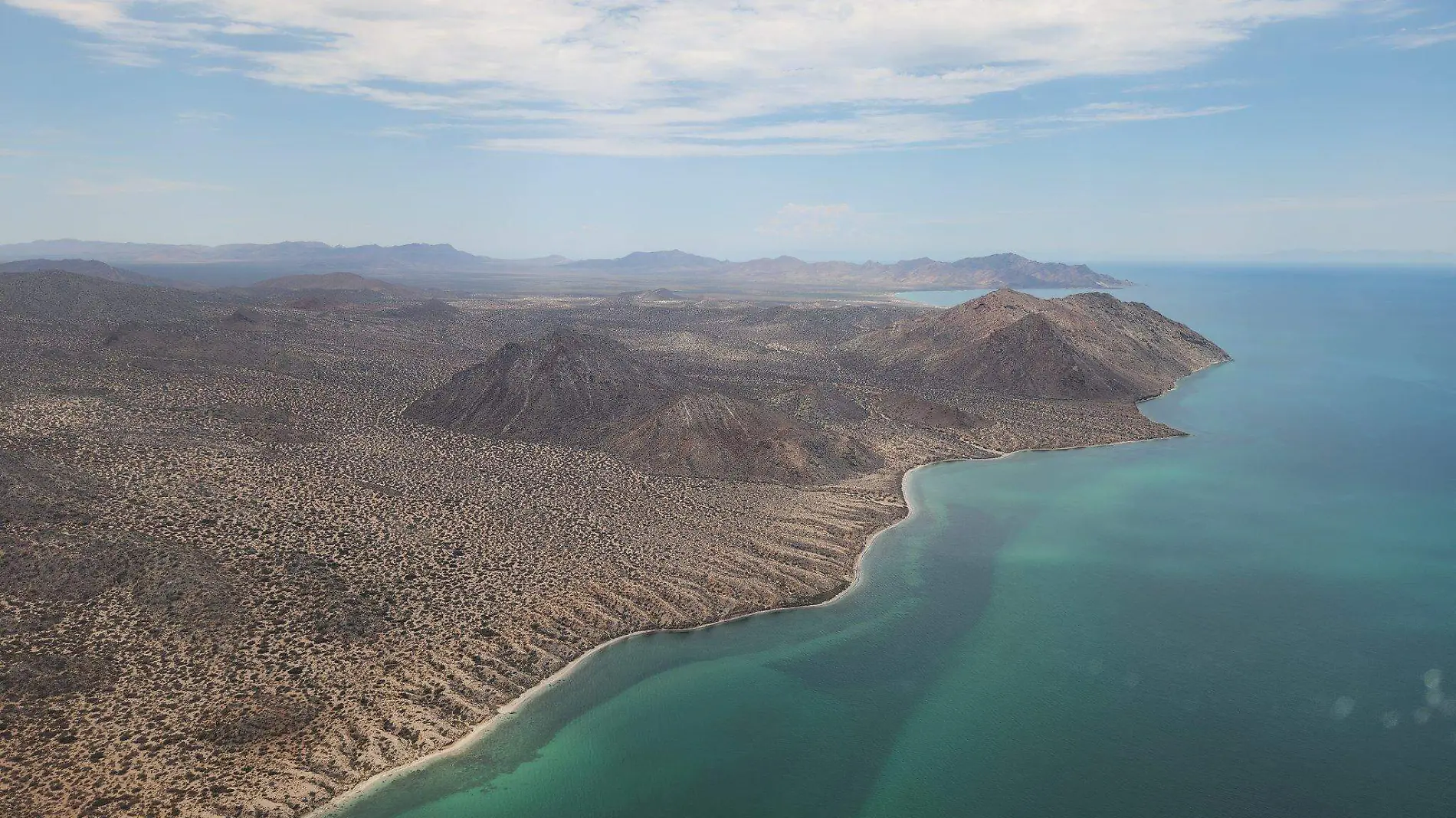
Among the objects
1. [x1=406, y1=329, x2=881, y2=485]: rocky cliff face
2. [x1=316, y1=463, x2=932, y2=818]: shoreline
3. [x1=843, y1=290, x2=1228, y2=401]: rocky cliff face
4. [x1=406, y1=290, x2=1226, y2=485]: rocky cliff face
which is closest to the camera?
[x1=316, y1=463, x2=932, y2=818]: shoreline

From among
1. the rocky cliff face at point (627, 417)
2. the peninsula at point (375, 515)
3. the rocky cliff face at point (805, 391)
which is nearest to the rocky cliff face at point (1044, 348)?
the rocky cliff face at point (805, 391)

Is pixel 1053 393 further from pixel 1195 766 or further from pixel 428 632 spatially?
pixel 428 632

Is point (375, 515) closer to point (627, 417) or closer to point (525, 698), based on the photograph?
point (525, 698)

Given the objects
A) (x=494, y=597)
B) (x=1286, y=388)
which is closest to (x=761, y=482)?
(x=494, y=597)

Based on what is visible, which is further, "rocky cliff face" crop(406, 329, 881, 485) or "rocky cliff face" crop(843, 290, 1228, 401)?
"rocky cliff face" crop(843, 290, 1228, 401)

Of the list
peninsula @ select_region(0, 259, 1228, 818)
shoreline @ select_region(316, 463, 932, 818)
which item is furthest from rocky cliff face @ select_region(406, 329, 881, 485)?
shoreline @ select_region(316, 463, 932, 818)

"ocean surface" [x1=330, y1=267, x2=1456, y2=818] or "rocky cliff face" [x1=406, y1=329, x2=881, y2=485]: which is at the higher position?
"rocky cliff face" [x1=406, y1=329, x2=881, y2=485]

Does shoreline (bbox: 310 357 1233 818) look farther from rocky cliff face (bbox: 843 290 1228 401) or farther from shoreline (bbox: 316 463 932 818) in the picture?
rocky cliff face (bbox: 843 290 1228 401)

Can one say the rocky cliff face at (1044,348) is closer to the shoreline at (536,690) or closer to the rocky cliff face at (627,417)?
the rocky cliff face at (627,417)

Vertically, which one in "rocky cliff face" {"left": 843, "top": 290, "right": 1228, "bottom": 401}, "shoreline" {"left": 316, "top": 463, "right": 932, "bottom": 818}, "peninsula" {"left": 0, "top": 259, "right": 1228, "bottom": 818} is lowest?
"shoreline" {"left": 316, "top": 463, "right": 932, "bottom": 818}

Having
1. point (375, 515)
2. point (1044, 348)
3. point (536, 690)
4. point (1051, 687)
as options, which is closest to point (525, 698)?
point (536, 690)
